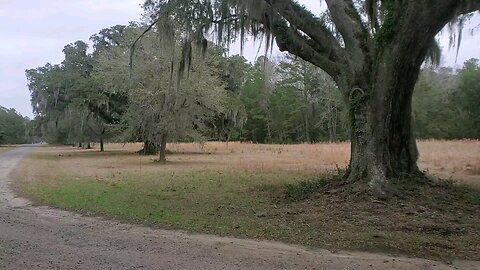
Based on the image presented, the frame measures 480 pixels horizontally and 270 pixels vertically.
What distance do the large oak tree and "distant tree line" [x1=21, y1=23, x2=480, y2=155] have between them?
1239mm

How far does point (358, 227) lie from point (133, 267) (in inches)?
143

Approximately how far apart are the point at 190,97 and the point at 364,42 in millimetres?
13199

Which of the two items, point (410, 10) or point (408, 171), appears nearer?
point (410, 10)

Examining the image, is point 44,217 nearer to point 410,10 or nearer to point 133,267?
point 133,267

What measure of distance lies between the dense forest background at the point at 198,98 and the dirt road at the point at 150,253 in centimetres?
599

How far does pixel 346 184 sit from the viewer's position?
9.11 metres

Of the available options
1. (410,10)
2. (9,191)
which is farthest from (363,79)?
(9,191)

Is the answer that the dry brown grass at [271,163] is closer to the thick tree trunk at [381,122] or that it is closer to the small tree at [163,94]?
the small tree at [163,94]

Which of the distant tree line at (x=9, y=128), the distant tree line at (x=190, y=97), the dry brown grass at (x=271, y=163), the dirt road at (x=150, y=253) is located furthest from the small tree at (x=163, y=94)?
the distant tree line at (x=9, y=128)

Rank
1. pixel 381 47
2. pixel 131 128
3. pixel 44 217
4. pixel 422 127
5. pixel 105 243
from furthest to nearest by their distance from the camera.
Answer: pixel 422 127 → pixel 131 128 → pixel 381 47 → pixel 44 217 → pixel 105 243

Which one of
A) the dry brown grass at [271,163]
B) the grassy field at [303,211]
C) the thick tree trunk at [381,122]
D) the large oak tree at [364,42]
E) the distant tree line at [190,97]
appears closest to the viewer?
the grassy field at [303,211]

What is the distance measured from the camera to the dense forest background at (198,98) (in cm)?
2162

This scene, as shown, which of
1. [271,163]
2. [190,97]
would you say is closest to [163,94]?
[190,97]

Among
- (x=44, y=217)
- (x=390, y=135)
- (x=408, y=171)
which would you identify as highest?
(x=390, y=135)
